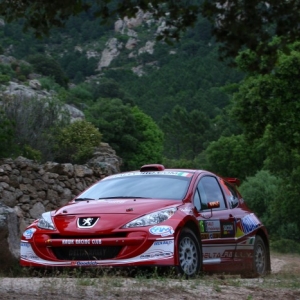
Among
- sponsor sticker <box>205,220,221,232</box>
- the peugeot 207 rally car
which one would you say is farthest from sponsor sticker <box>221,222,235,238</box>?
sponsor sticker <box>205,220,221,232</box>

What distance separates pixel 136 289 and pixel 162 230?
1604 millimetres

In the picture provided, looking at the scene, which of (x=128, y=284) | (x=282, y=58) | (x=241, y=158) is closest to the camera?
(x=128, y=284)

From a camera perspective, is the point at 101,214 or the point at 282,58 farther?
the point at 282,58

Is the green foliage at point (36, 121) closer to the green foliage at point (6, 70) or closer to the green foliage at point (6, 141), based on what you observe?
the green foliage at point (6, 141)

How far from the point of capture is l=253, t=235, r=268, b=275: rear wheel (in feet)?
37.5

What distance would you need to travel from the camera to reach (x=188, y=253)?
9.49 metres

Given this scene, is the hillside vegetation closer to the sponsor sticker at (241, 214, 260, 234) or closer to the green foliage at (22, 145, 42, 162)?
the green foliage at (22, 145, 42, 162)

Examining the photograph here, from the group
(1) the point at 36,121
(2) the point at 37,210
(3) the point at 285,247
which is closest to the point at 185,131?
(1) the point at 36,121

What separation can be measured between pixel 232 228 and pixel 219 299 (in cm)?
320

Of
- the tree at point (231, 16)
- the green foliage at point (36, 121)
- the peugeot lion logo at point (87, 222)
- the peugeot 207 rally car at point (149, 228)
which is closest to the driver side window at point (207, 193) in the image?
the peugeot 207 rally car at point (149, 228)

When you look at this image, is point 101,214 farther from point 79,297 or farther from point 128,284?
point 79,297

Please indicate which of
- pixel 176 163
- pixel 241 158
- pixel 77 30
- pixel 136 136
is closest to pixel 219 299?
pixel 136 136

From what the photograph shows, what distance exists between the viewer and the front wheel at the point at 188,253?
9.30 metres

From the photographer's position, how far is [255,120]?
91.4 ft
